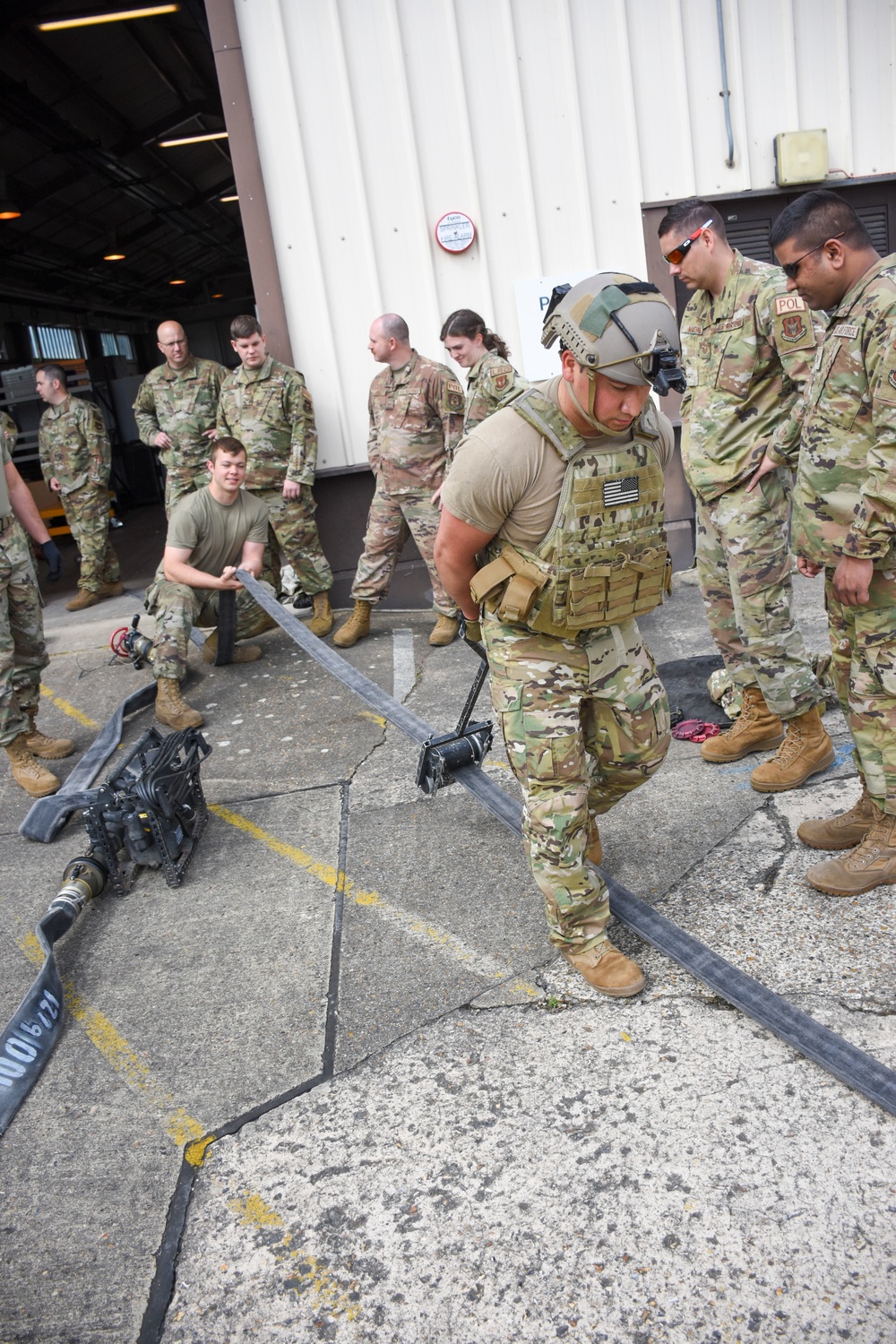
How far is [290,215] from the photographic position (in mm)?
6531

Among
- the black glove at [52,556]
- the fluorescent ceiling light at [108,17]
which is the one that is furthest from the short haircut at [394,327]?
the fluorescent ceiling light at [108,17]

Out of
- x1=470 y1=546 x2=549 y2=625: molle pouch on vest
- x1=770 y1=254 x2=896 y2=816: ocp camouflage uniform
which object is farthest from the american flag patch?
x1=770 y1=254 x2=896 y2=816: ocp camouflage uniform

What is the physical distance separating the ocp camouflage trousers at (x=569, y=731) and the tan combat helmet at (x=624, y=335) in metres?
0.66

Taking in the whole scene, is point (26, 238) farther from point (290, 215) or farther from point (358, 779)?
point (358, 779)

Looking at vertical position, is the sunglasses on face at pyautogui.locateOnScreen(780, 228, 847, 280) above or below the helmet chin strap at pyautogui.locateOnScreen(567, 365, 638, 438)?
above

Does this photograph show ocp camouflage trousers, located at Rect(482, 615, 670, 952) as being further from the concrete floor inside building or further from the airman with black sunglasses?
the airman with black sunglasses

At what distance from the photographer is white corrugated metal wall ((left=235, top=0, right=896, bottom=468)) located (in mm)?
6355

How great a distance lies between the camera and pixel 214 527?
18.2 feet

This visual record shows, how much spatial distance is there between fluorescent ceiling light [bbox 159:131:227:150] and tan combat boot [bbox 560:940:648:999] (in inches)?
531

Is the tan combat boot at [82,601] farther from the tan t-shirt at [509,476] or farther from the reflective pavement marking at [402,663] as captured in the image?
the tan t-shirt at [509,476]

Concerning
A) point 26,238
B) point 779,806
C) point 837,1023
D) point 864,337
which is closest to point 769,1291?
point 837,1023

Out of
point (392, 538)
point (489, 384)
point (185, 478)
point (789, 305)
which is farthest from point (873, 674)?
point (185, 478)

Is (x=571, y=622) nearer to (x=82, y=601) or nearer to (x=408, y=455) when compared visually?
(x=408, y=455)

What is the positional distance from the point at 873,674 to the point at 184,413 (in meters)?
6.05
